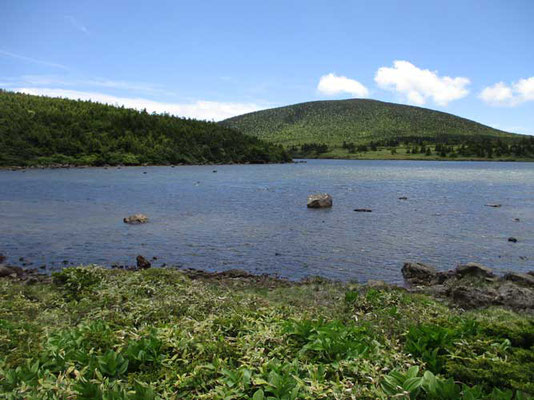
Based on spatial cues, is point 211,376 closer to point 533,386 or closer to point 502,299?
point 533,386

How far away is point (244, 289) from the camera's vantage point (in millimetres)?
17578

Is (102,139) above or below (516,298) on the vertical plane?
above

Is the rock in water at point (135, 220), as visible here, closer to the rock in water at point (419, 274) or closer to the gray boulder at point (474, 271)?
the rock in water at point (419, 274)

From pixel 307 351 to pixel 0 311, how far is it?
957cm

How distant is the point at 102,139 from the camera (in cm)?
15250

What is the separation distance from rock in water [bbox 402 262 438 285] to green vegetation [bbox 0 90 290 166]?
408 feet

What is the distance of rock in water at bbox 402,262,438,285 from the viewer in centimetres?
2044

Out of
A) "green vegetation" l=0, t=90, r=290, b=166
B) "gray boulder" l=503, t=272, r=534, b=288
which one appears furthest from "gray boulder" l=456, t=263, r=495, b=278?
"green vegetation" l=0, t=90, r=290, b=166

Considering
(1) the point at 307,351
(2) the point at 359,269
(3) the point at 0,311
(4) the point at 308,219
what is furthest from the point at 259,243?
(1) the point at 307,351

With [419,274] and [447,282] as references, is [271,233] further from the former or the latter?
[447,282]

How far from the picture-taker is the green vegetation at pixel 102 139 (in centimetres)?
12962

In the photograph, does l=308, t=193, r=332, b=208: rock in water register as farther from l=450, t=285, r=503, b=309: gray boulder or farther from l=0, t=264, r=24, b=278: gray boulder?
l=0, t=264, r=24, b=278: gray boulder

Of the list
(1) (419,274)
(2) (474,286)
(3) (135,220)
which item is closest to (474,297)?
(2) (474,286)

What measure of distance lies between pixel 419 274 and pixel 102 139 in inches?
5986
